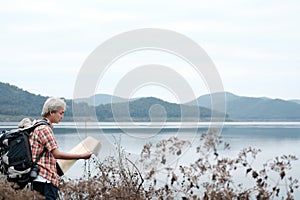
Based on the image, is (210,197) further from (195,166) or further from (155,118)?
(155,118)

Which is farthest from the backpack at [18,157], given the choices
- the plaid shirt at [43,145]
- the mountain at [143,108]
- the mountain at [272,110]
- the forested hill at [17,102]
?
the mountain at [272,110]

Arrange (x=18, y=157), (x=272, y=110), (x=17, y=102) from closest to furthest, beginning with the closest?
1. (x=18, y=157)
2. (x=17, y=102)
3. (x=272, y=110)

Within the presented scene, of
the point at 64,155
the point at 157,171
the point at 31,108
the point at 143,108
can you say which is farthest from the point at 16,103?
the point at 64,155

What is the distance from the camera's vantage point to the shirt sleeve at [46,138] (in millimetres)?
3832

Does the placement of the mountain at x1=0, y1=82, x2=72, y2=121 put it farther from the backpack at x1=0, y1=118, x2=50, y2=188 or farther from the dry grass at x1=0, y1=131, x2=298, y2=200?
the backpack at x1=0, y1=118, x2=50, y2=188

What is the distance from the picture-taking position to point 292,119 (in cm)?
12175

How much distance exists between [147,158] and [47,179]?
1321mm

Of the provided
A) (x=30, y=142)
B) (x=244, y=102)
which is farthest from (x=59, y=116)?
(x=244, y=102)

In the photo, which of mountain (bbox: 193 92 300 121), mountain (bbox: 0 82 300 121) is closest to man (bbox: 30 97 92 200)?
mountain (bbox: 0 82 300 121)

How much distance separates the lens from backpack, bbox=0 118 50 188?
3.81 m

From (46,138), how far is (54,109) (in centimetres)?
23

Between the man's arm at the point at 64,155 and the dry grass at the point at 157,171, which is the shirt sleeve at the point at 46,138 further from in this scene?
the dry grass at the point at 157,171

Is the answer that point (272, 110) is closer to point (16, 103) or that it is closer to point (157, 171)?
Answer: point (16, 103)

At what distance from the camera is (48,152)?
3.90 m
